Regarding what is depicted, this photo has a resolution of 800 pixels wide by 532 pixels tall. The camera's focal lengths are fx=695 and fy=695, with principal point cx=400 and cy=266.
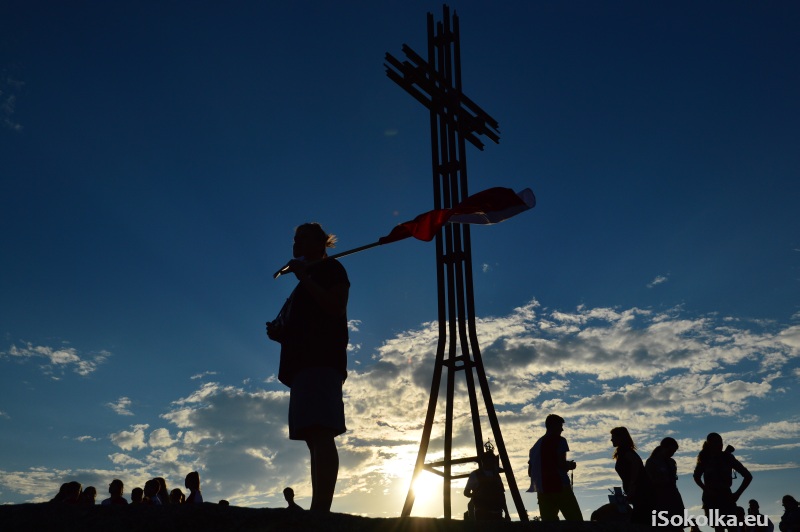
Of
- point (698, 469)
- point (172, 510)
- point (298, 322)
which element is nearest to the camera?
point (172, 510)

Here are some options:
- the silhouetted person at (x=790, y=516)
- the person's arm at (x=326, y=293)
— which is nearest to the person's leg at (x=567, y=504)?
the person's arm at (x=326, y=293)

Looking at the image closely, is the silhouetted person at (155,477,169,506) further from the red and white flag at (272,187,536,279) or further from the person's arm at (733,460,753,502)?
the person's arm at (733,460,753,502)

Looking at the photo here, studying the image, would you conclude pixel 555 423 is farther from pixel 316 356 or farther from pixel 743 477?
pixel 316 356

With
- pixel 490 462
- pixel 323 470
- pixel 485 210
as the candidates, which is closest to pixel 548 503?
pixel 490 462

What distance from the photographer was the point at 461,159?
1198 cm

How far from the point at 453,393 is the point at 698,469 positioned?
12.8 ft

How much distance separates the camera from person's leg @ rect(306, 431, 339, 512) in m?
4.08

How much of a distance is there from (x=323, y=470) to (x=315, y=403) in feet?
1.29

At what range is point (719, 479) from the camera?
7719 mm

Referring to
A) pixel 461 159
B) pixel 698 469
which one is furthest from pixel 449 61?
pixel 698 469

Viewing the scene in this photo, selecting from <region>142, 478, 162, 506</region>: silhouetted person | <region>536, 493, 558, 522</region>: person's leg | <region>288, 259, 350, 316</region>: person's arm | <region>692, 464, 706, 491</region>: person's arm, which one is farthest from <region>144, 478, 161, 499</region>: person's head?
<region>692, 464, 706, 491</region>: person's arm

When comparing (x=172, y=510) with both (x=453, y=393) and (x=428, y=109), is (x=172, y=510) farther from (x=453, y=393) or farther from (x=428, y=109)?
(x=428, y=109)

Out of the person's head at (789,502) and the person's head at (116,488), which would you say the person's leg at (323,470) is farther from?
the person's head at (789,502)

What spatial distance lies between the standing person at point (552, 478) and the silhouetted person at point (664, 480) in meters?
0.93
